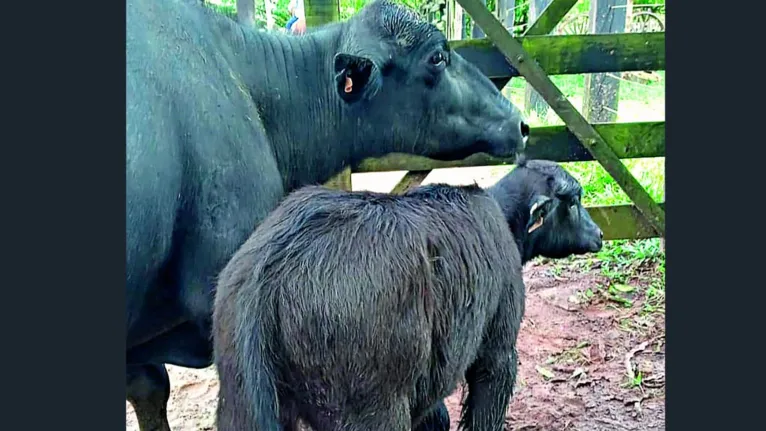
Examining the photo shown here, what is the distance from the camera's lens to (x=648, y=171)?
7578 millimetres

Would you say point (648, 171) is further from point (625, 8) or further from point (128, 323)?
point (128, 323)

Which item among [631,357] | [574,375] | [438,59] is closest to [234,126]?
[438,59]

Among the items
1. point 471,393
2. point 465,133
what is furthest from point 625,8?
point 471,393

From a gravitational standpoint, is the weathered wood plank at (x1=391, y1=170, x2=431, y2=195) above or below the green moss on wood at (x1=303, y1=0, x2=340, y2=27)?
below

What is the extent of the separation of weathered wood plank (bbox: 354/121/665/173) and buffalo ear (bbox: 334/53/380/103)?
1377 millimetres

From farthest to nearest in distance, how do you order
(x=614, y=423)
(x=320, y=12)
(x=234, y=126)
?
(x=320, y=12), (x=614, y=423), (x=234, y=126)

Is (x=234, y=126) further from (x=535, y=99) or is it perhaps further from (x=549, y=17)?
(x=535, y=99)

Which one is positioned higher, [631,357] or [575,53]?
[575,53]

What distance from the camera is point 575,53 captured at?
5.30 m

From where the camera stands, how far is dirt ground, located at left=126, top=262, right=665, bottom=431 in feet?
15.4

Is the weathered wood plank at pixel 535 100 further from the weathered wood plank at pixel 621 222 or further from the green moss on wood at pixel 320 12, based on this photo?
the green moss on wood at pixel 320 12

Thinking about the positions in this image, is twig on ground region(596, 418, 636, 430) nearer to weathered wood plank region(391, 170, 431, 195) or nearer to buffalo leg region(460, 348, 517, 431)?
buffalo leg region(460, 348, 517, 431)

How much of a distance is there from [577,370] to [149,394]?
2.57 m

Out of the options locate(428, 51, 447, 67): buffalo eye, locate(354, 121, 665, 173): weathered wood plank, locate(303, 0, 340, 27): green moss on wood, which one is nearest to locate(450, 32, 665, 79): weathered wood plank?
locate(354, 121, 665, 173): weathered wood plank
